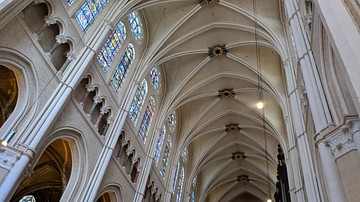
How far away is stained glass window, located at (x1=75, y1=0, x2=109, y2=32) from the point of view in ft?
35.3

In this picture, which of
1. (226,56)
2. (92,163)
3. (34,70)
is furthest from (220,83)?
(34,70)

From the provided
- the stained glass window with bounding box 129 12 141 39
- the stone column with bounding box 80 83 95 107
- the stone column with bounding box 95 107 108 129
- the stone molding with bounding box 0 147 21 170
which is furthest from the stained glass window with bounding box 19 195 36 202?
the stained glass window with bounding box 129 12 141 39

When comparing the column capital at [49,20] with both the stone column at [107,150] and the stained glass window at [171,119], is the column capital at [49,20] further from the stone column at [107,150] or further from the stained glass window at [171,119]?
the stained glass window at [171,119]

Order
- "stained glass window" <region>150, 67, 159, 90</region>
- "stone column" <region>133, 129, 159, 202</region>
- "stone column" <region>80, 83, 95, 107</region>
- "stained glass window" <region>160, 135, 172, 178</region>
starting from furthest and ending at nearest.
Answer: "stained glass window" <region>160, 135, 172, 178</region> → "stained glass window" <region>150, 67, 159, 90</region> → "stone column" <region>133, 129, 159, 202</region> → "stone column" <region>80, 83, 95, 107</region>

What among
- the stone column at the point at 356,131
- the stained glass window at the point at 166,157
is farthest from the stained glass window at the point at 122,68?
the stone column at the point at 356,131

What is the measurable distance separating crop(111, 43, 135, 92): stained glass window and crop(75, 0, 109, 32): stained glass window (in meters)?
2.52

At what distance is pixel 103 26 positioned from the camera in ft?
37.1

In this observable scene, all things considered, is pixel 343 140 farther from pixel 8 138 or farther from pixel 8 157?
pixel 8 138

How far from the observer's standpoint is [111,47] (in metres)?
12.8

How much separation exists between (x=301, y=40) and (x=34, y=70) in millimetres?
7401

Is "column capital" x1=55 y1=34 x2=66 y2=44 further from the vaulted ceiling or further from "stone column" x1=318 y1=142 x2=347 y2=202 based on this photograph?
"stone column" x1=318 y1=142 x2=347 y2=202

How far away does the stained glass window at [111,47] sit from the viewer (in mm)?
12038

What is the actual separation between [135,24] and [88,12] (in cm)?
410

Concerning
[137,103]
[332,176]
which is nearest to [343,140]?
[332,176]
